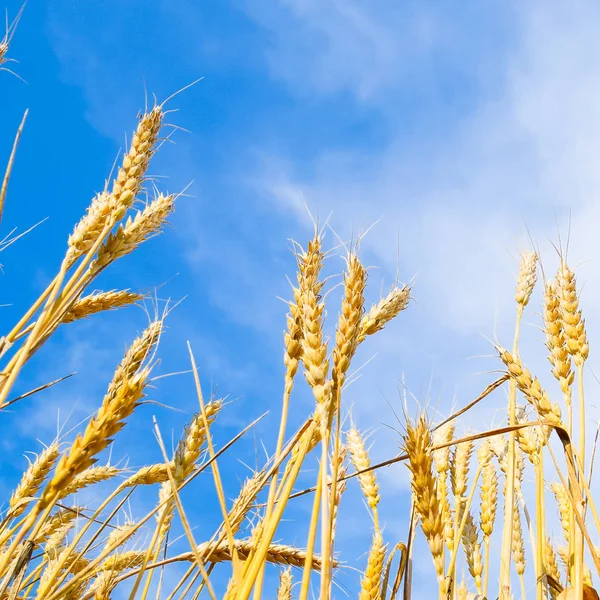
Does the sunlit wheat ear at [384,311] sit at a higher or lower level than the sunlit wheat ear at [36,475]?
higher

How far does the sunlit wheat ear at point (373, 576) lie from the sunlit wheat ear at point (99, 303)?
4.99ft

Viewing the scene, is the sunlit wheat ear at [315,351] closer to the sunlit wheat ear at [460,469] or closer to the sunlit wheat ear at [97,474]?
the sunlit wheat ear at [460,469]

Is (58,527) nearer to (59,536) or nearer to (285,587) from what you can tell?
(59,536)

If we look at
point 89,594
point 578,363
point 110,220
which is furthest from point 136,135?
point 578,363

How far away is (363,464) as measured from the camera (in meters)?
3.40

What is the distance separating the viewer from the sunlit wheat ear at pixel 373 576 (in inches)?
82.0

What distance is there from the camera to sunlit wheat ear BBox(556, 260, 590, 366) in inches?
87.7

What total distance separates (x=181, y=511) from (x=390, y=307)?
1.36 metres

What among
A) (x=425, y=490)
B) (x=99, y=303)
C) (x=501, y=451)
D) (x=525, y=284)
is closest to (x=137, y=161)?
(x=99, y=303)

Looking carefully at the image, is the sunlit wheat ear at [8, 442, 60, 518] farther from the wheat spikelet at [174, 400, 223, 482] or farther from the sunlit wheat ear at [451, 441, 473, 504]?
the sunlit wheat ear at [451, 441, 473, 504]

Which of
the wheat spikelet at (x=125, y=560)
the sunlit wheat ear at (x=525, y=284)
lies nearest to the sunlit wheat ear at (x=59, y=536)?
the wheat spikelet at (x=125, y=560)

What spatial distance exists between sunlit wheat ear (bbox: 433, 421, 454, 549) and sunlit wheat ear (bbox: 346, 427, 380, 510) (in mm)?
364

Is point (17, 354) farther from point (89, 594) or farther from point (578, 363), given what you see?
point (578, 363)

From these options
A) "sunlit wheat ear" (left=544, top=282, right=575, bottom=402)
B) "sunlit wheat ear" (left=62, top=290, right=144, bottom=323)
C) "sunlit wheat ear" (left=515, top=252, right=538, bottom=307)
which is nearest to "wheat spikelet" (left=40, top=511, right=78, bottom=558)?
Result: "sunlit wheat ear" (left=62, top=290, right=144, bottom=323)
